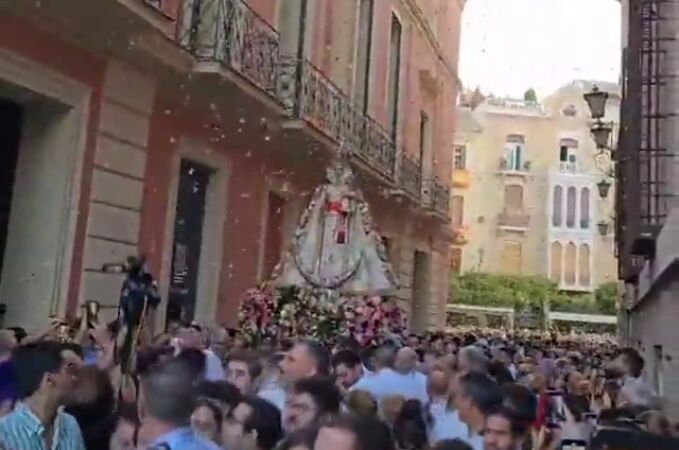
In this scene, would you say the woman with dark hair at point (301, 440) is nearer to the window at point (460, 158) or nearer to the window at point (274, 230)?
the window at point (274, 230)

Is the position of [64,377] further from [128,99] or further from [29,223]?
[128,99]

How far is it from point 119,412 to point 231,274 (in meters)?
9.20

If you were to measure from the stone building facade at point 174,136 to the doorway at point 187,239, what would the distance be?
0.03 m

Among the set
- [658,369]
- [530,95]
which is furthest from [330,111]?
[530,95]

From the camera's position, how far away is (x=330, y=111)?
1587cm

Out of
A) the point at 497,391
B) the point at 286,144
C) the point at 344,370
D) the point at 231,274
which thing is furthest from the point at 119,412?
the point at 286,144

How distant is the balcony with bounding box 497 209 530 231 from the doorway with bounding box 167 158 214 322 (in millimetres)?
43731

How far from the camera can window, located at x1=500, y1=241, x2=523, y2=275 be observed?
184ft

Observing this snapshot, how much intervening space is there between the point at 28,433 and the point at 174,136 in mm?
8349

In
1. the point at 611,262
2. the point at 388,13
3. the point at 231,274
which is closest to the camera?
the point at 231,274

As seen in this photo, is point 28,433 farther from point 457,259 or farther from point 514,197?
point 514,197

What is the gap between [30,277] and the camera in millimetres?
9703

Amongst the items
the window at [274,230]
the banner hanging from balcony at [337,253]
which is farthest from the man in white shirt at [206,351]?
the window at [274,230]

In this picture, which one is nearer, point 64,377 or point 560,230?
point 64,377
